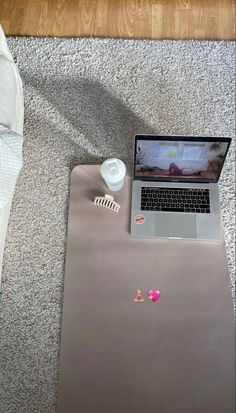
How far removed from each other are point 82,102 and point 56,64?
221 millimetres

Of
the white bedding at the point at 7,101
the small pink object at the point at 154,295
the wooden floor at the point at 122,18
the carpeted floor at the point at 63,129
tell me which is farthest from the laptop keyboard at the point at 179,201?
the wooden floor at the point at 122,18

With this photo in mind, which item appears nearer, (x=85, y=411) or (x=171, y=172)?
(x=85, y=411)

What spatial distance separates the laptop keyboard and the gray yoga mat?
0.30ft

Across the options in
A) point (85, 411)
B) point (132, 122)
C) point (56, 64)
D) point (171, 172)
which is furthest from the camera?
point (56, 64)

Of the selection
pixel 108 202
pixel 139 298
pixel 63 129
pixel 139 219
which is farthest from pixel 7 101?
pixel 139 298

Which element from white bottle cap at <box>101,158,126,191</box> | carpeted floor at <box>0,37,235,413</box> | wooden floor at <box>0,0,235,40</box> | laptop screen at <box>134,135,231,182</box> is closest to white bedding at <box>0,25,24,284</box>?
carpeted floor at <box>0,37,235,413</box>

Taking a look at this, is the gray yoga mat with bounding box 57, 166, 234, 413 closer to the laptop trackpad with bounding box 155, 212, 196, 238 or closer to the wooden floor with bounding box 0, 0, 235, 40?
the laptop trackpad with bounding box 155, 212, 196, 238

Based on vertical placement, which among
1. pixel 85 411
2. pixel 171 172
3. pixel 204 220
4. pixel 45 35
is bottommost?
pixel 85 411

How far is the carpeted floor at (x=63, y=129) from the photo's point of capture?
1.27 m

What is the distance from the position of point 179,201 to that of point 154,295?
303 mm

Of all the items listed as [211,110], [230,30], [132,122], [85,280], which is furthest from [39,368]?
[230,30]

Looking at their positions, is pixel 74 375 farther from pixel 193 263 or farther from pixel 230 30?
pixel 230 30

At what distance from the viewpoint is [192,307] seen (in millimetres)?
1233

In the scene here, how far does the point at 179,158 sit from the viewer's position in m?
1.20
